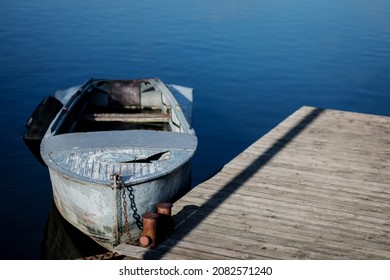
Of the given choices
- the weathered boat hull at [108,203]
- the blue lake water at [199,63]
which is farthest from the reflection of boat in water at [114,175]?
the blue lake water at [199,63]

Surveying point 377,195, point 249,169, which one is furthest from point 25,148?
point 377,195

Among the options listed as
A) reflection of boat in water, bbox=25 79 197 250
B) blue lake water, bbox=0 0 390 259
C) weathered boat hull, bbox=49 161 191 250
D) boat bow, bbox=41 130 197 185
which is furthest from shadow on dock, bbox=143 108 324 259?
blue lake water, bbox=0 0 390 259


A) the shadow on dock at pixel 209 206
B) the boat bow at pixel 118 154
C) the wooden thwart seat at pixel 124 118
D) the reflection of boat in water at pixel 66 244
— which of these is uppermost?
the boat bow at pixel 118 154

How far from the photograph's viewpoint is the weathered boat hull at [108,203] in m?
8.85

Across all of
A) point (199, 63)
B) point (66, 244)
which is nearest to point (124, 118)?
point (66, 244)

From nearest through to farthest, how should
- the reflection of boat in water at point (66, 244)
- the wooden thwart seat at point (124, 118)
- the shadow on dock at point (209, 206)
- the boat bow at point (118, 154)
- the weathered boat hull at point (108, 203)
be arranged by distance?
1. the shadow on dock at point (209, 206)
2. the weathered boat hull at point (108, 203)
3. the boat bow at point (118, 154)
4. the reflection of boat in water at point (66, 244)
5. the wooden thwart seat at point (124, 118)

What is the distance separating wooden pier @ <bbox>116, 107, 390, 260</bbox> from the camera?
26.9 feet

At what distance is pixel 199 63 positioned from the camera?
2298 centimetres

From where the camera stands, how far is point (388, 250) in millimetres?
8289

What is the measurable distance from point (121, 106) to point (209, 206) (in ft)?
22.3

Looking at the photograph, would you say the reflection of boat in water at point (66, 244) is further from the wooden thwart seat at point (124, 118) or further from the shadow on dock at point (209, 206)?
the wooden thwart seat at point (124, 118)

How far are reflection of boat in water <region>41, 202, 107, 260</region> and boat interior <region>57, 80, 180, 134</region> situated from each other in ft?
10.8

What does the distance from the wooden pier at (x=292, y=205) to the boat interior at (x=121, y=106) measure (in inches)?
119

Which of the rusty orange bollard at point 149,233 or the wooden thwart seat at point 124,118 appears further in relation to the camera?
the wooden thwart seat at point 124,118
